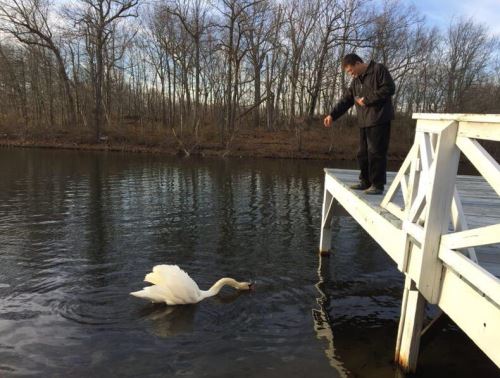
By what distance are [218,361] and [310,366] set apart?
1187mm

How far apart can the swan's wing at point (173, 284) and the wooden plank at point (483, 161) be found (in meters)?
4.85

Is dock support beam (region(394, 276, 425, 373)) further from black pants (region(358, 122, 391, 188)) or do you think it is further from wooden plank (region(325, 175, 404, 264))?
black pants (region(358, 122, 391, 188))

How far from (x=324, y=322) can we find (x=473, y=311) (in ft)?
12.5

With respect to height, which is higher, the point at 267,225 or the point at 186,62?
the point at 186,62

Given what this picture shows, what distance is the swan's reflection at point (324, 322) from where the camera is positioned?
→ 578 centimetres

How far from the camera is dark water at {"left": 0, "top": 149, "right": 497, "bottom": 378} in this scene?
5.72 metres

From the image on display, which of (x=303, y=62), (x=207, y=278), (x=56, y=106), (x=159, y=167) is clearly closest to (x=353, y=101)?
(x=207, y=278)

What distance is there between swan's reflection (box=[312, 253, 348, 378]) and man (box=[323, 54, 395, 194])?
2117 mm

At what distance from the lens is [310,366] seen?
18.7 ft

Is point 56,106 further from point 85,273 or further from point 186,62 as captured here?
point 85,273

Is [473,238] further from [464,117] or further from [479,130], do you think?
[464,117]

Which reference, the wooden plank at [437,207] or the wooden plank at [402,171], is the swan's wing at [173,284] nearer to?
the wooden plank at [402,171]

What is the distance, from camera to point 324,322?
275 inches

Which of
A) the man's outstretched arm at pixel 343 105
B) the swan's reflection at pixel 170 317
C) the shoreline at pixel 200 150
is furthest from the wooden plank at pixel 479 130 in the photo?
the shoreline at pixel 200 150
